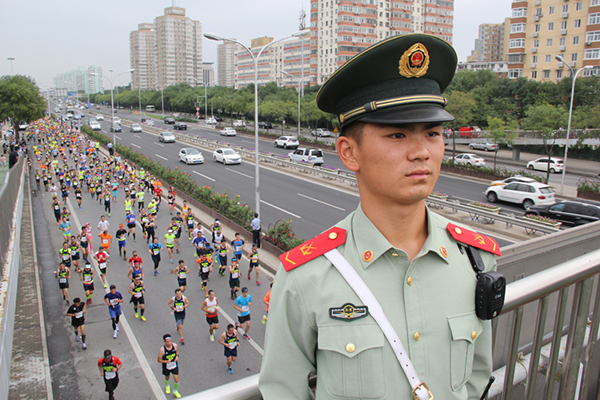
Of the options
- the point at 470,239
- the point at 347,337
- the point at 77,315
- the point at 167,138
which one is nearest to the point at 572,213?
the point at 77,315

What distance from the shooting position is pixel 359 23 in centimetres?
9675

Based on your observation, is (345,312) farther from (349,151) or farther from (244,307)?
(244,307)

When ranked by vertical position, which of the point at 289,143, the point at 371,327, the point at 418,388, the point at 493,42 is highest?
the point at 493,42

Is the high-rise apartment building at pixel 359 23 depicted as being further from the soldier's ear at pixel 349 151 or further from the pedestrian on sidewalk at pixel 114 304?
the soldier's ear at pixel 349 151

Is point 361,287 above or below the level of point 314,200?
above

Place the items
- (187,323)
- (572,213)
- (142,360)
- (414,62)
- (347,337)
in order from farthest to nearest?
(572,213) < (187,323) < (142,360) < (414,62) < (347,337)

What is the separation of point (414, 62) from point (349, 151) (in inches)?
17.2

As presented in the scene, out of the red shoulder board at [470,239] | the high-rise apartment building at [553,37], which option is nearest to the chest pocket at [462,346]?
the red shoulder board at [470,239]

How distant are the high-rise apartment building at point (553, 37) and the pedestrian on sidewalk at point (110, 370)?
63.9 m

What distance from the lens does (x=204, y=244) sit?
16062 millimetres

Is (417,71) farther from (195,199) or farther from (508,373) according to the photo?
(195,199)

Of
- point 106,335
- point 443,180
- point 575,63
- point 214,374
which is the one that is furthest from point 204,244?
point 575,63

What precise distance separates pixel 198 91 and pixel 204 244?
95011 millimetres

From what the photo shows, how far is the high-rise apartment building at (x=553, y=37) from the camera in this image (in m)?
59.7
